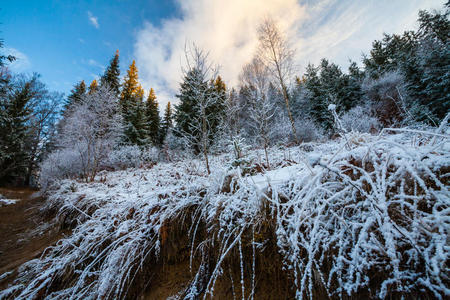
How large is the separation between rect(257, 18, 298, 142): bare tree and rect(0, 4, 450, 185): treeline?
6 centimetres

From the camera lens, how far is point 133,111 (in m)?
15.5

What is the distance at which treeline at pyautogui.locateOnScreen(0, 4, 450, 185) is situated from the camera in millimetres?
7562

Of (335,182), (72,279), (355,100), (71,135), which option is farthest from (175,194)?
(355,100)

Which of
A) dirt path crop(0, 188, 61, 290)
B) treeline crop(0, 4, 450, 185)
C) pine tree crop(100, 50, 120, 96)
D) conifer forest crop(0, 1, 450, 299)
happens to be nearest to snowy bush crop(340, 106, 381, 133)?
treeline crop(0, 4, 450, 185)

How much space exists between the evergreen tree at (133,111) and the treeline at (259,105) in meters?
0.09

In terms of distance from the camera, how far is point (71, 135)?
10.9 metres

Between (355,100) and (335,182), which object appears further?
(355,100)

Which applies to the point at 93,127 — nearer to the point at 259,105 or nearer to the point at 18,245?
the point at 18,245

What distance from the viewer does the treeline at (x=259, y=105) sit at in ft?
24.8

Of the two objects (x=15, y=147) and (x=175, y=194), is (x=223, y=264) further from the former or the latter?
(x=15, y=147)

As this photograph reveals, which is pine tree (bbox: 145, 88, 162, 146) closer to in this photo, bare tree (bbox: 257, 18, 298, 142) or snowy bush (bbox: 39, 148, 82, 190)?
snowy bush (bbox: 39, 148, 82, 190)

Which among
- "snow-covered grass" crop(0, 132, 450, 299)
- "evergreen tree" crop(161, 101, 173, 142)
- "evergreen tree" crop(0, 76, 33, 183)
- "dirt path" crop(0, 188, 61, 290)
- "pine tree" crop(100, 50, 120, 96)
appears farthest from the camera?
"evergreen tree" crop(161, 101, 173, 142)

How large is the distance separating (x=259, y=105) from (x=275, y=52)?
3.77 m

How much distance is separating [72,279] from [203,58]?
6220 mm
